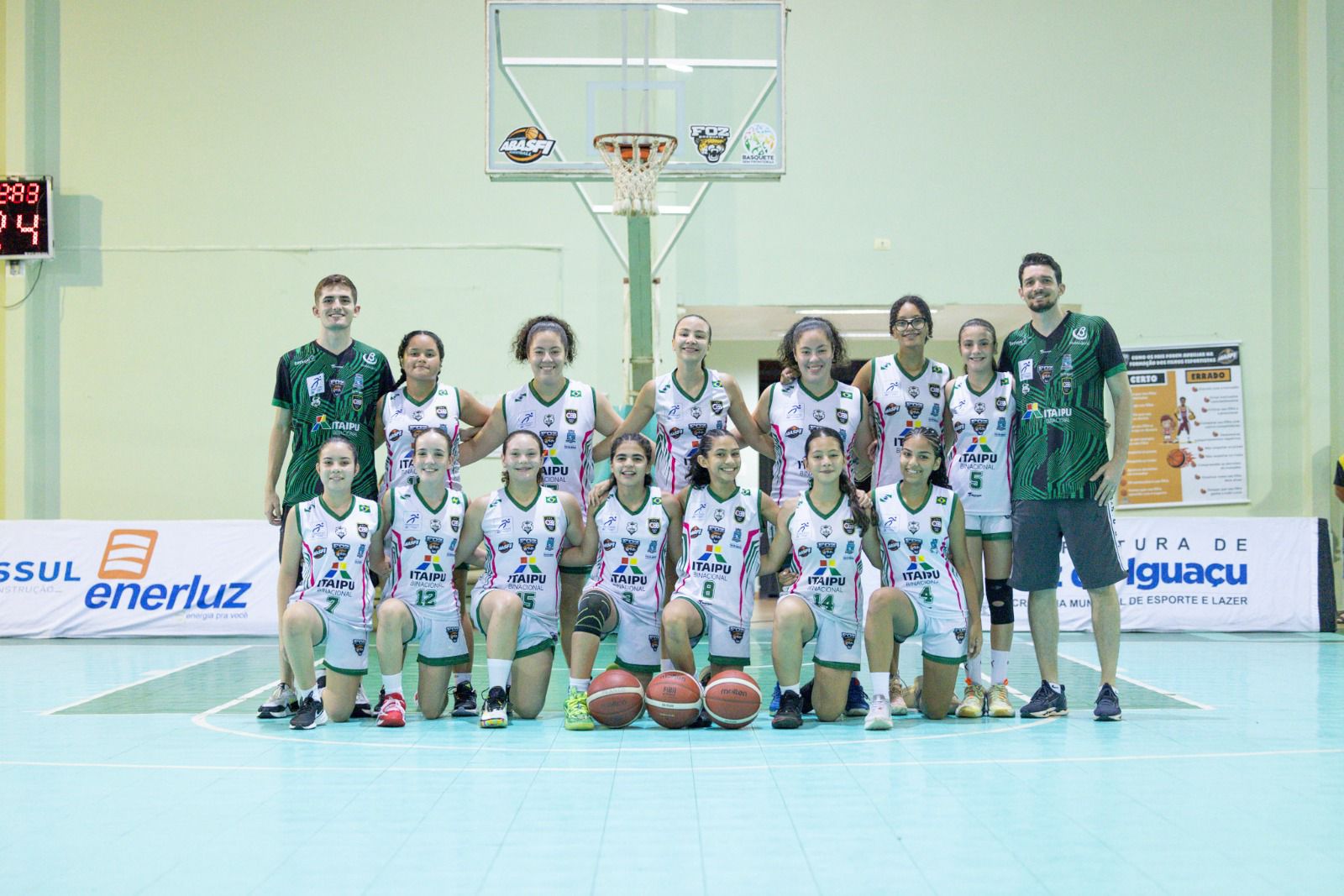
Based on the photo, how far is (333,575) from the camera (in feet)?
19.5

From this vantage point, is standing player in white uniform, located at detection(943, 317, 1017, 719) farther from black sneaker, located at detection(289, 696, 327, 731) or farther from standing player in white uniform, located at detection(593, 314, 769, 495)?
black sneaker, located at detection(289, 696, 327, 731)

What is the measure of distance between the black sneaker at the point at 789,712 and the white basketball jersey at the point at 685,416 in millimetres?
1221

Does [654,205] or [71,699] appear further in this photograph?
[654,205]

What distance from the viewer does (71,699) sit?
6855mm

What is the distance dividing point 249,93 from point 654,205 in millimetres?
6448

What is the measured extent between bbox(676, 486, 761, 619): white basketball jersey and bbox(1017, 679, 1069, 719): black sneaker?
4.57 ft

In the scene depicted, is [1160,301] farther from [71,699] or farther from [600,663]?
[71,699]

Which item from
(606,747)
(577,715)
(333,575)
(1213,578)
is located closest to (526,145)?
(333,575)

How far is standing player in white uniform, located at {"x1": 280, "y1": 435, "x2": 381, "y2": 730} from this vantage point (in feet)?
19.4

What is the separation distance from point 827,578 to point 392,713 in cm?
210

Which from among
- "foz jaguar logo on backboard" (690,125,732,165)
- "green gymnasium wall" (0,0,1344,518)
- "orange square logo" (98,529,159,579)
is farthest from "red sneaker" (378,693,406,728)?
"green gymnasium wall" (0,0,1344,518)

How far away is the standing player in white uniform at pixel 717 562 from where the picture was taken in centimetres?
591

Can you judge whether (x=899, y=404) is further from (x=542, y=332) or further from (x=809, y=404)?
(x=542, y=332)

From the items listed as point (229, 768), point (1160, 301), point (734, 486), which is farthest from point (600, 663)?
point (1160, 301)
